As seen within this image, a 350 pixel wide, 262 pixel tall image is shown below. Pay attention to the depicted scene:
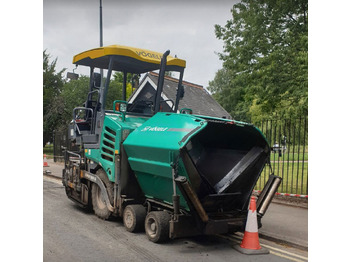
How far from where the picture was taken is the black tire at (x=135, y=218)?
515 centimetres

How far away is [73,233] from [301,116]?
212 inches

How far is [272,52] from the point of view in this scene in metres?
7.17

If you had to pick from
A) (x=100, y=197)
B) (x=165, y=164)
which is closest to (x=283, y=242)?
(x=165, y=164)

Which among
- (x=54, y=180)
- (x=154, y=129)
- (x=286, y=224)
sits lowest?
(x=54, y=180)

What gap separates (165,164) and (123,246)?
1.29 m

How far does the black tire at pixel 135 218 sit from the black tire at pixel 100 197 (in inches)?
21.4

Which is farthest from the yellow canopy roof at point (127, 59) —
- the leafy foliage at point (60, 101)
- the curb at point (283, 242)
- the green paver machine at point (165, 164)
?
the leafy foliage at point (60, 101)

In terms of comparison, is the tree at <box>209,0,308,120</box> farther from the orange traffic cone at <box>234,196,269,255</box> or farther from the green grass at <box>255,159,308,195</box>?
the orange traffic cone at <box>234,196,269,255</box>

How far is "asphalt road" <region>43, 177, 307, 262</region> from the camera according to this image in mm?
4285

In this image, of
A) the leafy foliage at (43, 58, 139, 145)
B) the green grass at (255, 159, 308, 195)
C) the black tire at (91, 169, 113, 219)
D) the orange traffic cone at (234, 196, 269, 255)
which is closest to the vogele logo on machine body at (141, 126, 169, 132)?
the black tire at (91, 169, 113, 219)

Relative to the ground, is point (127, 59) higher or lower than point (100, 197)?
higher

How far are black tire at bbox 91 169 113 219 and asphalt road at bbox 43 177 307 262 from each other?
0.56 feet

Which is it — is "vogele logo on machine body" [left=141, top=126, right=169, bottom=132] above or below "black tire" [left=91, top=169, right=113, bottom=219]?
above

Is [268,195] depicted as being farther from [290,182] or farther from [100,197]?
[290,182]
